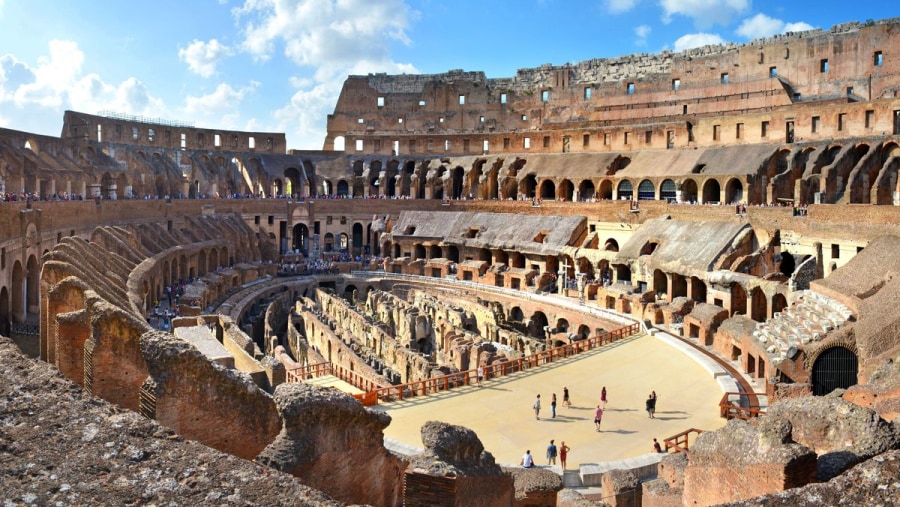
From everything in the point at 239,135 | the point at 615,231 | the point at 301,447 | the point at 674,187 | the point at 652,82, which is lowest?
the point at 301,447

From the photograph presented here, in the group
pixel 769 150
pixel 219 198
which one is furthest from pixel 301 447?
pixel 219 198

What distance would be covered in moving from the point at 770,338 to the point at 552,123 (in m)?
35.7

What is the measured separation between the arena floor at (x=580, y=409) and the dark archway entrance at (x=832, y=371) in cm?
263

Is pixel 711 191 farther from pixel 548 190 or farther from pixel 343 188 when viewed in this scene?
pixel 343 188

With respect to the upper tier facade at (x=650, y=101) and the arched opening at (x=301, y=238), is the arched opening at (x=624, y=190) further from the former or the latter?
the arched opening at (x=301, y=238)

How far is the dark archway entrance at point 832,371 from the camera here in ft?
59.6

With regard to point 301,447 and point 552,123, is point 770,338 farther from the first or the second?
point 552,123

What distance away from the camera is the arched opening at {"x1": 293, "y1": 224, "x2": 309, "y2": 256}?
5206 centimetres

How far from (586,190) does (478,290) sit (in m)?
14.1

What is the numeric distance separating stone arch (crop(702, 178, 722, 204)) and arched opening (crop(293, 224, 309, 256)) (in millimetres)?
28640

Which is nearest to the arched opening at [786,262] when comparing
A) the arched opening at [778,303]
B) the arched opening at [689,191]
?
the arched opening at [778,303]

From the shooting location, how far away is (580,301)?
33062mm

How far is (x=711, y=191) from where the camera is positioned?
40.3 m

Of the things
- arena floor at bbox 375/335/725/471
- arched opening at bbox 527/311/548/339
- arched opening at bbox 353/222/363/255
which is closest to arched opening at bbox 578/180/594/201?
arched opening at bbox 527/311/548/339
